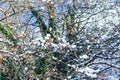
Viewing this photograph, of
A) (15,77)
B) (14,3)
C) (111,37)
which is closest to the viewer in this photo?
(15,77)

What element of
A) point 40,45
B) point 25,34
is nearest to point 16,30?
point 25,34

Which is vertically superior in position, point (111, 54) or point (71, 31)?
point (71, 31)

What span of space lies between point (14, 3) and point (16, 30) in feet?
2.84

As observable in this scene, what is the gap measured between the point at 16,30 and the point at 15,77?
3.08m

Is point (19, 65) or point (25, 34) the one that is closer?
point (19, 65)

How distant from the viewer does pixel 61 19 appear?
13.2 m

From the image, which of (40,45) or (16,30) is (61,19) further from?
(40,45)

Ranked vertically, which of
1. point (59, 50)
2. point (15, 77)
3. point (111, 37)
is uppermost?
point (111, 37)

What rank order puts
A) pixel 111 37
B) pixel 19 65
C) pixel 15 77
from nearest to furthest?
1. pixel 19 65
2. pixel 15 77
3. pixel 111 37

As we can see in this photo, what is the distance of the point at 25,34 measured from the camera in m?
10.3

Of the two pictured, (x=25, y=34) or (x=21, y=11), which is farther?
(x=21, y=11)

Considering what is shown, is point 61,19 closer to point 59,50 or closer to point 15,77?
point 59,50

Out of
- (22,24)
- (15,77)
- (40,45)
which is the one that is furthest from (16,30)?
(15,77)

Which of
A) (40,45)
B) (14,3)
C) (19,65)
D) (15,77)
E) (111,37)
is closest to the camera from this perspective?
(19,65)
